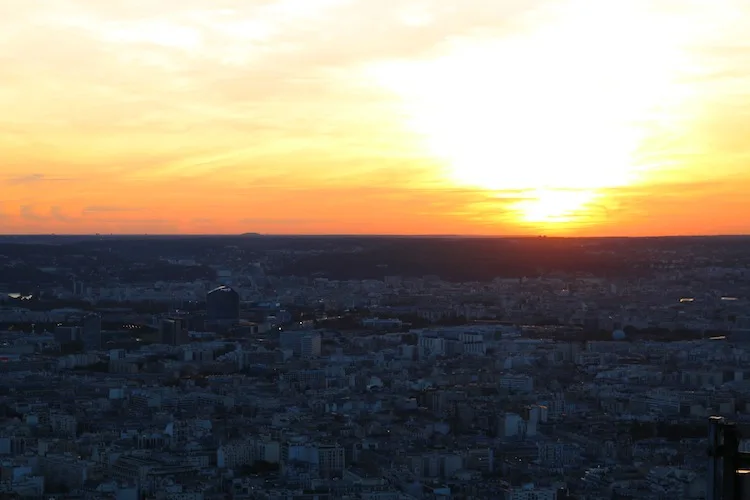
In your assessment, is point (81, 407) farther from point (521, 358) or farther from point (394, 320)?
point (394, 320)

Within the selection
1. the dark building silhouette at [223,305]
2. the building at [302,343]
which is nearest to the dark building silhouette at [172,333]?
the building at [302,343]

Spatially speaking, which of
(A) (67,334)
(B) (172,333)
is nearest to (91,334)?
(A) (67,334)

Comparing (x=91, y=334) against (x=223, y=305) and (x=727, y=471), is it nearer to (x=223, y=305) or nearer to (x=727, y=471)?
(x=223, y=305)

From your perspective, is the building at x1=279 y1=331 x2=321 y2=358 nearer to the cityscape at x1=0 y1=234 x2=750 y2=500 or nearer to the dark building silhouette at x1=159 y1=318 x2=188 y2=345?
the cityscape at x1=0 y1=234 x2=750 y2=500

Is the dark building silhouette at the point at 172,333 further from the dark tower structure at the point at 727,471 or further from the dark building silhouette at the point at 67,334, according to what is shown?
the dark tower structure at the point at 727,471

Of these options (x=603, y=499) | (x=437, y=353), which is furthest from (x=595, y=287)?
(x=603, y=499)

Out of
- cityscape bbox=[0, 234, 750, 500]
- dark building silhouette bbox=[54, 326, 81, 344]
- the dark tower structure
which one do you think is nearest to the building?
cityscape bbox=[0, 234, 750, 500]
